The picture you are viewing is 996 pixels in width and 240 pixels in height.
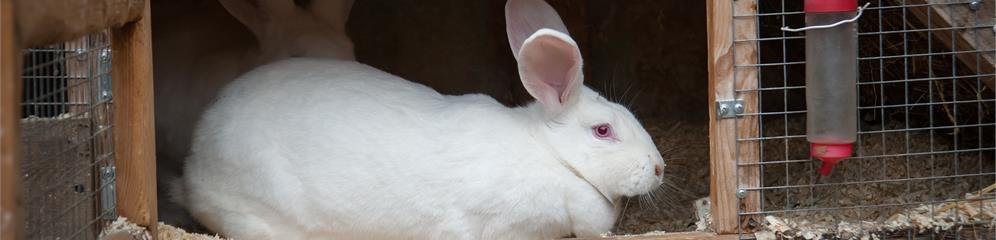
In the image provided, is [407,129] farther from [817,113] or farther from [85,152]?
[817,113]

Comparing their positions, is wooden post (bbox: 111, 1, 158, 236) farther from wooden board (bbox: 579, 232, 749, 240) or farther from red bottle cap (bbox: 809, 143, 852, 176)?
red bottle cap (bbox: 809, 143, 852, 176)

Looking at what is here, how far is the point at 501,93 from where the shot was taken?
6438 mm

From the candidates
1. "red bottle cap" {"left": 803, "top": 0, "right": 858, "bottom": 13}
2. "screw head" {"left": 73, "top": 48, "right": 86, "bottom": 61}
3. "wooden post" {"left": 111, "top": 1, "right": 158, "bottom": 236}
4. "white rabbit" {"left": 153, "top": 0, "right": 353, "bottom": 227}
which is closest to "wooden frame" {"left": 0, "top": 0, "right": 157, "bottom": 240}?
"wooden post" {"left": 111, "top": 1, "right": 158, "bottom": 236}

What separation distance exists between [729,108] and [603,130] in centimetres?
45

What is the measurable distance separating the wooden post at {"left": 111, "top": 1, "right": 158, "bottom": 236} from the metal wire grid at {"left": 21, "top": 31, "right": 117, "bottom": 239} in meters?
0.06

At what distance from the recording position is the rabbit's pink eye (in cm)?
433

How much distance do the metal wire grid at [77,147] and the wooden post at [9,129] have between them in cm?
145

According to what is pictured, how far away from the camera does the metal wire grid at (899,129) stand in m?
4.62

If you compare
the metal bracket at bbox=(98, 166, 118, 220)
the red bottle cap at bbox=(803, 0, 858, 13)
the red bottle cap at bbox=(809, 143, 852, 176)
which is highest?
the red bottle cap at bbox=(803, 0, 858, 13)

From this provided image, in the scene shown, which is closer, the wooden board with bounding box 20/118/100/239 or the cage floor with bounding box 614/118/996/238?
the wooden board with bounding box 20/118/100/239

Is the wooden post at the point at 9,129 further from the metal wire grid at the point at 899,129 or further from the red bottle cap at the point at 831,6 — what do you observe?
the metal wire grid at the point at 899,129

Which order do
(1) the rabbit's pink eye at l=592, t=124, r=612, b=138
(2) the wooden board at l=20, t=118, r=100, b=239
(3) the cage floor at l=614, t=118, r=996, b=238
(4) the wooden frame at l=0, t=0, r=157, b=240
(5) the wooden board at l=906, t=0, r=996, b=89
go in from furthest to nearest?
(3) the cage floor at l=614, t=118, r=996, b=238 → (5) the wooden board at l=906, t=0, r=996, b=89 → (1) the rabbit's pink eye at l=592, t=124, r=612, b=138 → (2) the wooden board at l=20, t=118, r=100, b=239 → (4) the wooden frame at l=0, t=0, r=157, b=240

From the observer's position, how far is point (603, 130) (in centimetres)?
434

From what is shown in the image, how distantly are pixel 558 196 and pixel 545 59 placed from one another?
486 mm
